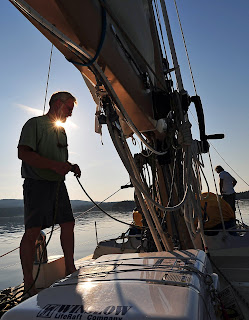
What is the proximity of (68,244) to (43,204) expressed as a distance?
40cm

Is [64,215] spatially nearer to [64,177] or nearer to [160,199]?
[64,177]

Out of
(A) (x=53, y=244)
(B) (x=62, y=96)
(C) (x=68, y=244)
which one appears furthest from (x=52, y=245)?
(B) (x=62, y=96)

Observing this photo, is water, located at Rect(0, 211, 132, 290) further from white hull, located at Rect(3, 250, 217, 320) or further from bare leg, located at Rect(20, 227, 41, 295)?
white hull, located at Rect(3, 250, 217, 320)

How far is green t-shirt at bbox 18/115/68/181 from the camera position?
1.94 m

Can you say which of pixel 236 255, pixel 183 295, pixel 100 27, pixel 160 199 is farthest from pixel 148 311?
pixel 236 255

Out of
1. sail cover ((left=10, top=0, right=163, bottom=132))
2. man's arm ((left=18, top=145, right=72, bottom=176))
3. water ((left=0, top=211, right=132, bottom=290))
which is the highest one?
sail cover ((left=10, top=0, right=163, bottom=132))

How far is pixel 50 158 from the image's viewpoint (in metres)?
2.06

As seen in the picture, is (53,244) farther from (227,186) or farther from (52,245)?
(227,186)

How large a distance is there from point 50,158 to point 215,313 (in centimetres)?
145

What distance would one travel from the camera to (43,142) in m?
2.03

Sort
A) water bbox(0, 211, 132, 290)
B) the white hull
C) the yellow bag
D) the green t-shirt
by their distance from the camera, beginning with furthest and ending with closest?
water bbox(0, 211, 132, 290) < the yellow bag < the green t-shirt < the white hull

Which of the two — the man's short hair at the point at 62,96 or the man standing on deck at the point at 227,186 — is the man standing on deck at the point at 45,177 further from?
the man standing on deck at the point at 227,186

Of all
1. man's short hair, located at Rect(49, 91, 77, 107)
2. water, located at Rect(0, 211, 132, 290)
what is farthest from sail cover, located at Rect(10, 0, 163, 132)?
water, located at Rect(0, 211, 132, 290)

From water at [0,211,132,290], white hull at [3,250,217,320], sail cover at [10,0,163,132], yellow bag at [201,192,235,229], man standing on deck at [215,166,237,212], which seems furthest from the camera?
man standing on deck at [215,166,237,212]
